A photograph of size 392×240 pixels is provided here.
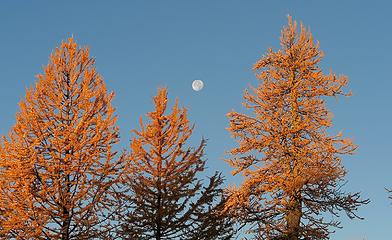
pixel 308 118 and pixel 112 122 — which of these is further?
pixel 308 118

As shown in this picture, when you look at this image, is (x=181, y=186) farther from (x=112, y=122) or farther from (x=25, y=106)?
(x=25, y=106)

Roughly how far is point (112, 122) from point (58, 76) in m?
2.69

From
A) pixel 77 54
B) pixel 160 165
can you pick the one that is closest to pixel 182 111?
pixel 160 165

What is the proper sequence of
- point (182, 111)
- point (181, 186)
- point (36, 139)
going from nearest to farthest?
1. point (36, 139)
2. point (181, 186)
3. point (182, 111)

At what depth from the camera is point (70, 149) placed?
16594mm

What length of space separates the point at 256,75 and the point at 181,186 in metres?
5.42

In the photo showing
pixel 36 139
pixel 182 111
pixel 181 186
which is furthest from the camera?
pixel 182 111

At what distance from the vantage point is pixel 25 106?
1689 cm

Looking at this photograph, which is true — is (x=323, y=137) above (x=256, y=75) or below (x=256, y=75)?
below

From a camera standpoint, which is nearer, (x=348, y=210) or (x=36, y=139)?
(x=36, y=139)

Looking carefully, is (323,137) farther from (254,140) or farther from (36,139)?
(36,139)

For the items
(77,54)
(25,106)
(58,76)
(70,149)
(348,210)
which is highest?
(77,54)

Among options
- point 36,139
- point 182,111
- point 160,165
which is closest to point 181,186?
point 160,165

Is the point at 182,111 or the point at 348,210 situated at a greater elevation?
the point at 182,111
